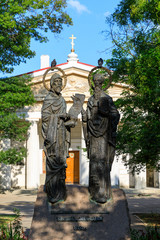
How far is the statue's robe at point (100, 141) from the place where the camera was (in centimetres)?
668

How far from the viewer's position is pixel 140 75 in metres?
11.7

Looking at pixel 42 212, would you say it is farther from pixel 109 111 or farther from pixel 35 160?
pixel 35 160

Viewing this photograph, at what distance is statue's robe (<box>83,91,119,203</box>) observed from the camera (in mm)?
6680

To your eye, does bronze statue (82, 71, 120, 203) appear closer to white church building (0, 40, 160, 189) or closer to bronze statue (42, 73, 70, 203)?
bronze statue (42, 73, 70, 203)

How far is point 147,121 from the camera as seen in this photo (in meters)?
12.8

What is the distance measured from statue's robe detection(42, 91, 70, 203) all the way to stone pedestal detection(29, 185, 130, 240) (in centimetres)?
21

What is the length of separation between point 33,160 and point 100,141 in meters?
23.3

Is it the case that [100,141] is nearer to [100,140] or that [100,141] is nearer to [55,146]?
[100,140]

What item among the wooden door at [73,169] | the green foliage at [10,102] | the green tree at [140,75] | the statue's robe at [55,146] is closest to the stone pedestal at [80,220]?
the statue's robe at [55,146]

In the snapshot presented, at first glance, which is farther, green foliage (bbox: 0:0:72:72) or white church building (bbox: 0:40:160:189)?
white church building (bbox: 0:40:160:189)

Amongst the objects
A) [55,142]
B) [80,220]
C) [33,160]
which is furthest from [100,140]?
[33,160]

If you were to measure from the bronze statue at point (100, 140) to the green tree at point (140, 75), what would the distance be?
4.28 m

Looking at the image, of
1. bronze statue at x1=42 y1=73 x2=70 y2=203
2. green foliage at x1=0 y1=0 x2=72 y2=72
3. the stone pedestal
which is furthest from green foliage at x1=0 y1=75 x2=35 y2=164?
the stone pedestal

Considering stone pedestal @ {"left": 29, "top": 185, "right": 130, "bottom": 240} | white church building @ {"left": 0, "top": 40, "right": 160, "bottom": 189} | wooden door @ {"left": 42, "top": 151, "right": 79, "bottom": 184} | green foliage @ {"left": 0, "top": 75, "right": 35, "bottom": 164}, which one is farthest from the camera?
wooden door @ {"left": 42, "top": 151, "right": 79, "bottom": 184}
